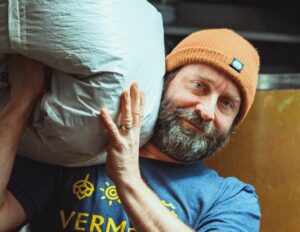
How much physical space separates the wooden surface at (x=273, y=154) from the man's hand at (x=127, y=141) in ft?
1.67

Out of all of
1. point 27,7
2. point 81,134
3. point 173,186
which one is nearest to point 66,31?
point 27,7

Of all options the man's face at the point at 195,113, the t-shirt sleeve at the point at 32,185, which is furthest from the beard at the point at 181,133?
the t-shirt sleeve at the point at 32,185

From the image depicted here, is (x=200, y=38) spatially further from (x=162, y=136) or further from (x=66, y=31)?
(x=66, y=31)

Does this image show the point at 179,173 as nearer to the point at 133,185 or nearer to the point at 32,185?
the point at 133,185

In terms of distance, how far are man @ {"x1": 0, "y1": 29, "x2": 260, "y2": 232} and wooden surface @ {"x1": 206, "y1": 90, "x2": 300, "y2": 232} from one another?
188 millimetres

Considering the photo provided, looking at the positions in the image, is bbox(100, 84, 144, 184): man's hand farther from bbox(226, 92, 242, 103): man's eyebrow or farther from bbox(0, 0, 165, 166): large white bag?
bbox(226, 92, 242, 103): man's eyebrow

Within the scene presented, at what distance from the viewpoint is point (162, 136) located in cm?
107

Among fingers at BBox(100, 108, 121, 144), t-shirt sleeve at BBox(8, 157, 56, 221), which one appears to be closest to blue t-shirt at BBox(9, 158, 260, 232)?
t-shirt sleeve at BBox(8, 157, 56, 221)

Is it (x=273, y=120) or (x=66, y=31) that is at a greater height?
(x=66, y=31)

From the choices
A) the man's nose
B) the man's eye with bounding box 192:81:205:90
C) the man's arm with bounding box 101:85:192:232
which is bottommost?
the man's arm with bounding box 101:85:192:232

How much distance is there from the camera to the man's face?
1.06 m

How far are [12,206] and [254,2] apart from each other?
1.36 m

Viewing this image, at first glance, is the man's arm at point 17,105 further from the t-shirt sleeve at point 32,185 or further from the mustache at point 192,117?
the mustache at point 192,117

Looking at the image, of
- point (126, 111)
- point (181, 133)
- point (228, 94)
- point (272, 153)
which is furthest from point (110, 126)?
point (272, 153)
